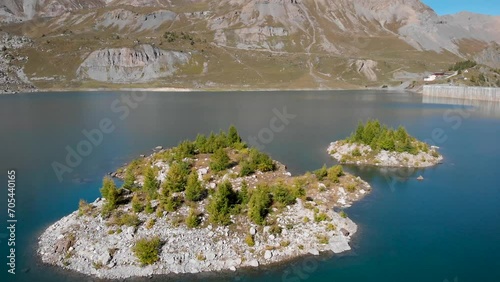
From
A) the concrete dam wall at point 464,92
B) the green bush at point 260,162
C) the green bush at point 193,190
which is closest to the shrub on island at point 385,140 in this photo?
the green bush at point 260,162

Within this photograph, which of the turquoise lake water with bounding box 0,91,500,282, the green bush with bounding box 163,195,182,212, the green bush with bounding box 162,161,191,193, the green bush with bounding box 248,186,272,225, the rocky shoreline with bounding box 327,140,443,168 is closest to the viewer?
the turquoise lake water with bounding box 0,91,500,282

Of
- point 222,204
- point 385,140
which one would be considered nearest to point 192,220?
point 222,204

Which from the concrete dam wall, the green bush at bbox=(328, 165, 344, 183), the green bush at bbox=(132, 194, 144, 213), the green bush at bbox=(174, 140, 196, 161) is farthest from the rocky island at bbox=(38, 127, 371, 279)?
A: the concrete dam wall

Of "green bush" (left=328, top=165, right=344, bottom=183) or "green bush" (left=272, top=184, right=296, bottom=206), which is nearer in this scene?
"green bush" (left=272, top=184, right=296, bottom=206)

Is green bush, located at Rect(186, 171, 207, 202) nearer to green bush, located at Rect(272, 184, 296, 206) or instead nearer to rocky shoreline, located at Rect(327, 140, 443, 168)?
green bush, located at Rect(272, 184, 296, 206)

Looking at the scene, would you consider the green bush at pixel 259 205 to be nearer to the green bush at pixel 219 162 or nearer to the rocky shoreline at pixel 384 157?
the green bush at pixel 219 162

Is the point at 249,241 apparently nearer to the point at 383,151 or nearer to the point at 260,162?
the point at 260,162
